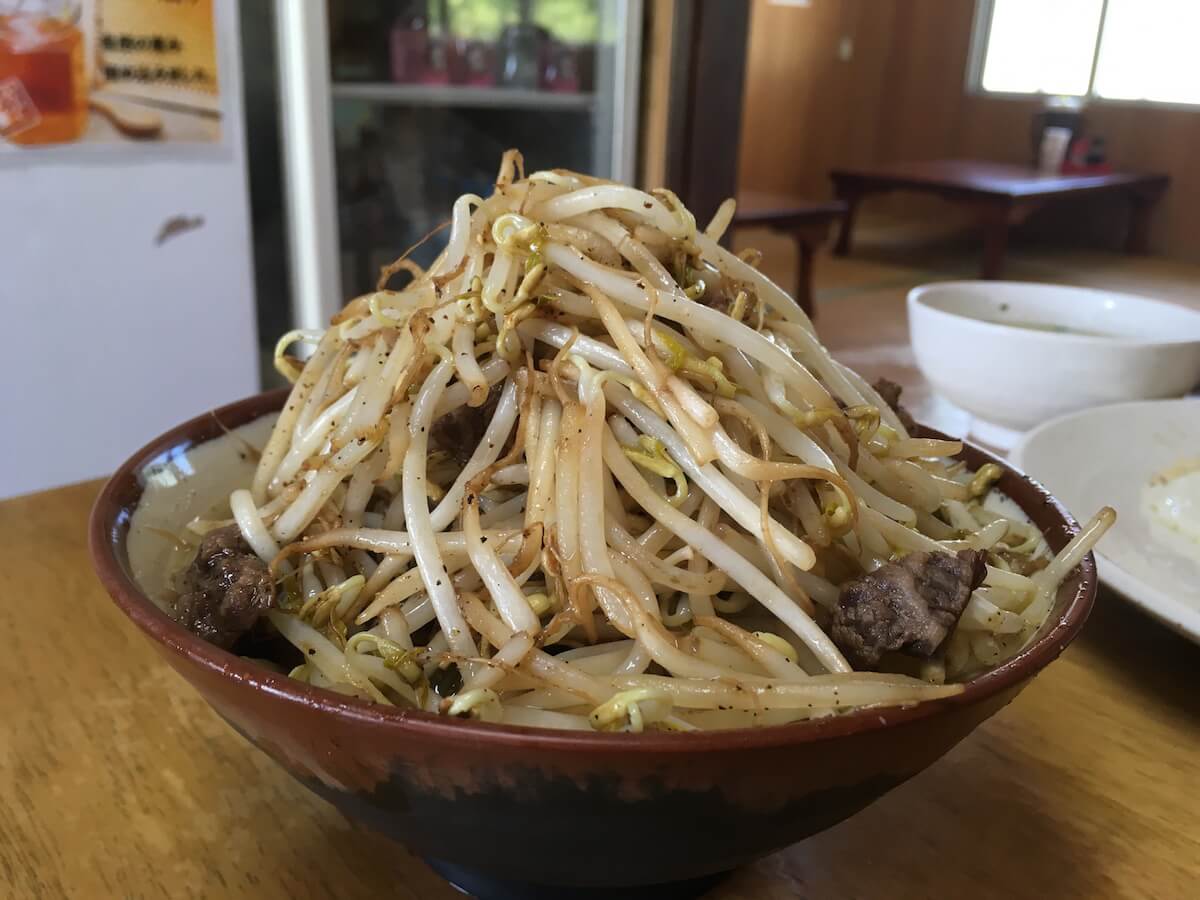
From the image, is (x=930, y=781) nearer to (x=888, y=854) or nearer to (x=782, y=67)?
(x=888, y=854)

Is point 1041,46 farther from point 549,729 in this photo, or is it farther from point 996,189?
point 549,729

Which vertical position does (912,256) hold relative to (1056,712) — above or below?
below

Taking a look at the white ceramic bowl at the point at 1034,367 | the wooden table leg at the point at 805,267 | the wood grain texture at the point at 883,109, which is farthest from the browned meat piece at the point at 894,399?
the wood grain texture at the point at 883,109

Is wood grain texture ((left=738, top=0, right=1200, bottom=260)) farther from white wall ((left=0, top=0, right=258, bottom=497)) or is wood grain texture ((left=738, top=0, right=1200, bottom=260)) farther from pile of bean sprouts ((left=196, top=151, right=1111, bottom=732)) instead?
pile of bean sprouts ((left=196, top=151, right=1111, bottom=732))

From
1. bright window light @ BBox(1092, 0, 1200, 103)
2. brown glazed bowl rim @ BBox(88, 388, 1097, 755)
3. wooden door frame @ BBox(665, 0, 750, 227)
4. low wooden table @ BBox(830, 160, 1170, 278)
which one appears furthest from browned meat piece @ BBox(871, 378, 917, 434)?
bright window light @ BBox(1092, 0, 1200, 103)

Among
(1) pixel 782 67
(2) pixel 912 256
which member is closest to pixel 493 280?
(2) pixel 912 256

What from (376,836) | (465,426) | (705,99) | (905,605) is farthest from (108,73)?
(905,605)

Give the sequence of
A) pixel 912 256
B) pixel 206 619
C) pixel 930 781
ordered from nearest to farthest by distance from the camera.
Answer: pixel 206 619 < pixel 930 781 < pixel 912 256

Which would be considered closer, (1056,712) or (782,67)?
(1056,712)
